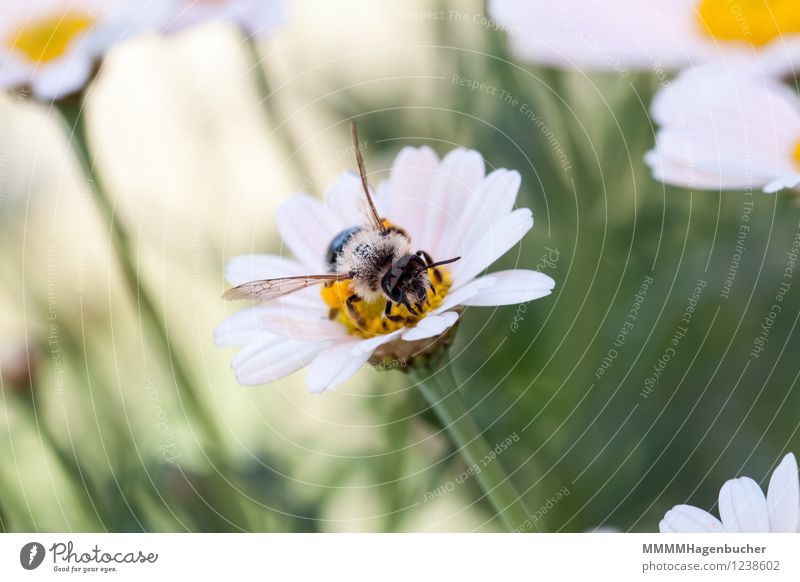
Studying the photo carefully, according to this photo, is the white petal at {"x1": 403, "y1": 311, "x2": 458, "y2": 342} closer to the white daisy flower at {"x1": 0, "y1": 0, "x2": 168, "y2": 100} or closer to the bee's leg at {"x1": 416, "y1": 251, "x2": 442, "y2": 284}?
the bee's leg at {"x1": 416, "y1": 251, "x2": 442, "y2": 284}

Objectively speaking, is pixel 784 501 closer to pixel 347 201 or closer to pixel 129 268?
pixel 347 201

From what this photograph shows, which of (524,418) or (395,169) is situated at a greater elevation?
(395,169)

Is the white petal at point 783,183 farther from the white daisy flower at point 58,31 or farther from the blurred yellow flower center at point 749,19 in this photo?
the white daisy flower at point 58,31

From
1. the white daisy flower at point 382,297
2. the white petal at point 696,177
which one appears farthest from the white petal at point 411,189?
the white petal at point 696,177

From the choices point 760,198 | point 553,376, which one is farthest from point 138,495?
point 760,198

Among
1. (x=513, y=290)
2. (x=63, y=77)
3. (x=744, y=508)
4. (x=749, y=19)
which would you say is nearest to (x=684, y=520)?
(x=744, y=508)
